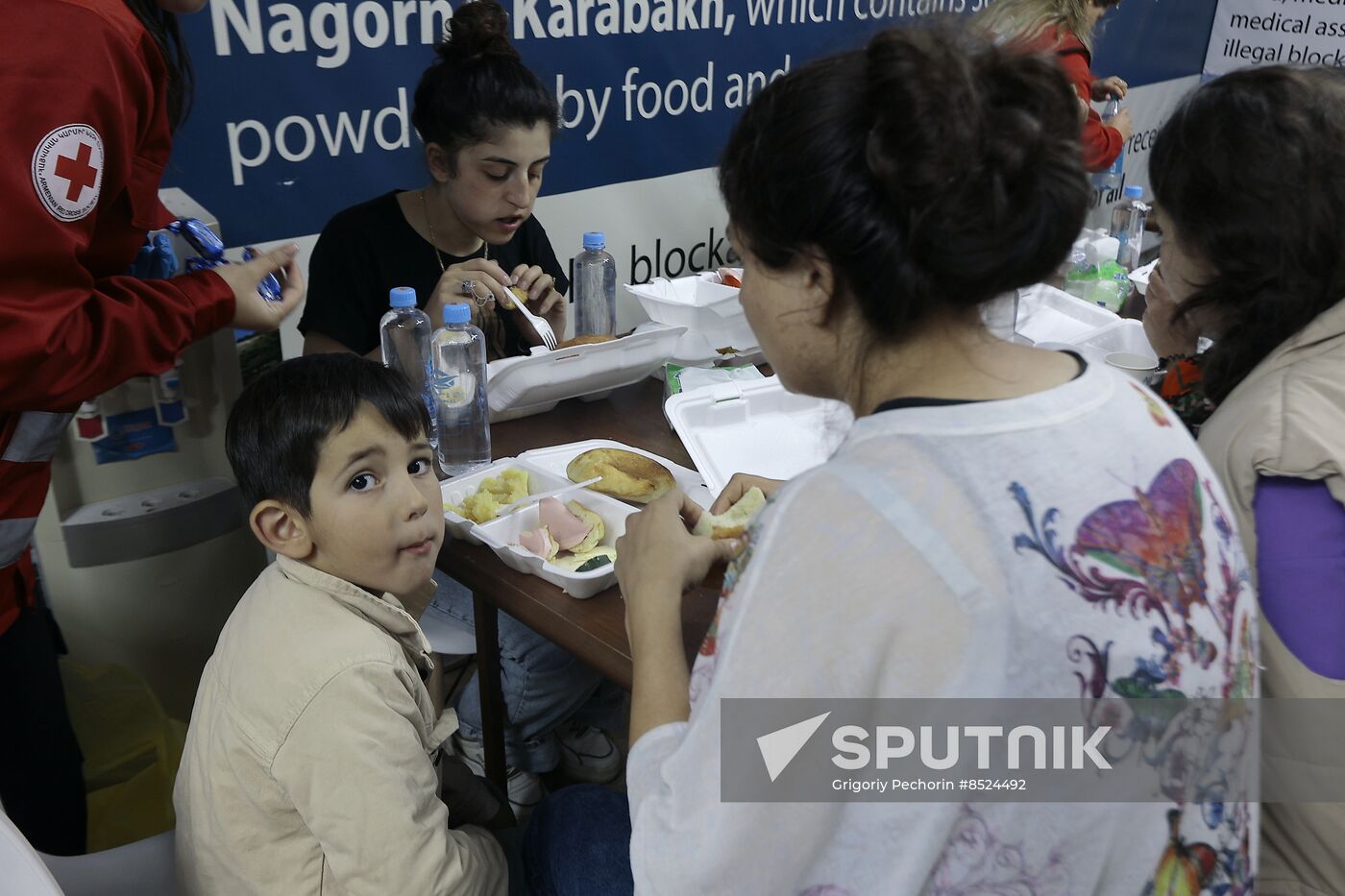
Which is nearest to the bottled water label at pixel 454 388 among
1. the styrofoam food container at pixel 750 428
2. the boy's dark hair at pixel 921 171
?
the styrofoam food container at pixel 750 428

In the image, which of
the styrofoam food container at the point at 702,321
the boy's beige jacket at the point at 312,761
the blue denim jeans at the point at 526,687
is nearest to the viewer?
the boy's beige jacket at the point at 312,761

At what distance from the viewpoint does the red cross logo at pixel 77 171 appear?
3.95ft

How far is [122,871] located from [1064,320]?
77.2 inches

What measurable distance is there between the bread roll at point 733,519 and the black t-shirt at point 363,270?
3.25ft

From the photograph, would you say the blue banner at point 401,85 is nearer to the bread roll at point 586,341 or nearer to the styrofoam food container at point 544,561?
the bread roll at point 586,341

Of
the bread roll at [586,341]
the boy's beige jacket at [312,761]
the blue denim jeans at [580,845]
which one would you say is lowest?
the blue denim jeans at [580,845]

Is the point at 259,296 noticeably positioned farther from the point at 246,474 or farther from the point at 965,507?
the point at 965,507

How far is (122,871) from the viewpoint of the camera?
127 centimetres

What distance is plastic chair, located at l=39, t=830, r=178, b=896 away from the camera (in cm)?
123

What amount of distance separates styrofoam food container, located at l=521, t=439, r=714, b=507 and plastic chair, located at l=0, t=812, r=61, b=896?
0.86 m

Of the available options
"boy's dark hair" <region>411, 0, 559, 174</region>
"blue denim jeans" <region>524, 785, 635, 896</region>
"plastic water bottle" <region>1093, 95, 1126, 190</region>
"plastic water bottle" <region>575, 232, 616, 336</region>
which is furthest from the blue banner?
"blue denim jeans" <region>524, 785, 635, 896</region>

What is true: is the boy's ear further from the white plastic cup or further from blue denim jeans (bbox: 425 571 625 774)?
the white plastic cup

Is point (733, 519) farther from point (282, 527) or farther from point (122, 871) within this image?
point (122, 871)

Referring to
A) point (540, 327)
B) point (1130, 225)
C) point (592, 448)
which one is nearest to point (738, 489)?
point (592, 448)
